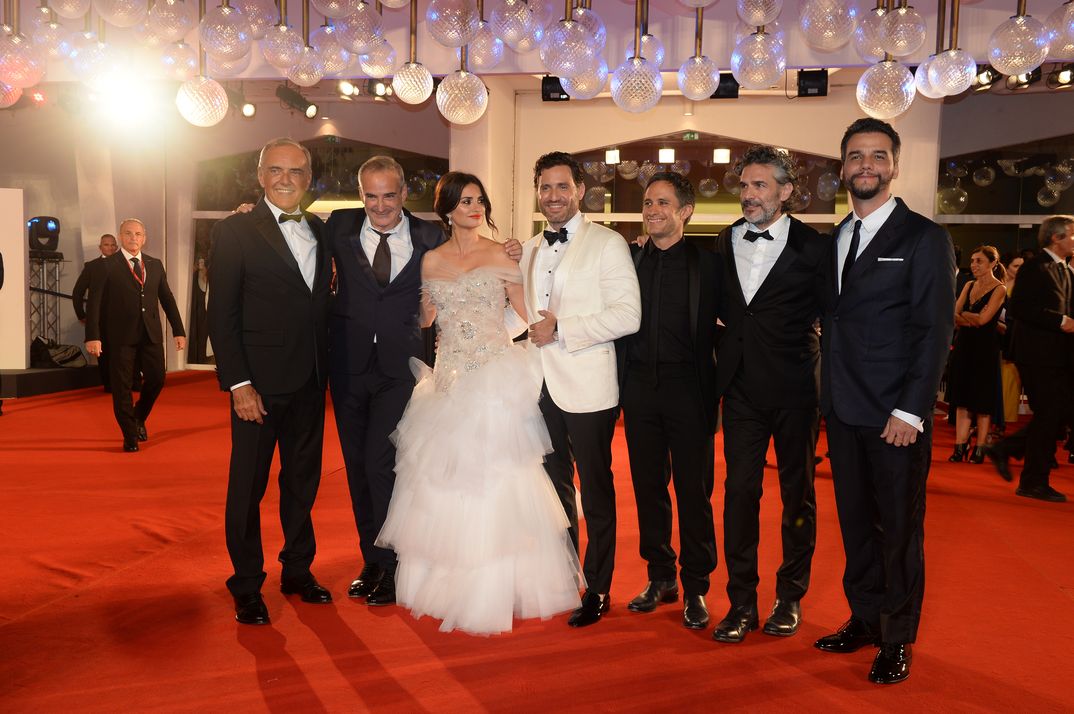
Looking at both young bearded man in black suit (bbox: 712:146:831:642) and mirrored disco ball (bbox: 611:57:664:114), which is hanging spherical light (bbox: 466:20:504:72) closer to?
mirrored disco ball (bbox: 611:57:664:114)

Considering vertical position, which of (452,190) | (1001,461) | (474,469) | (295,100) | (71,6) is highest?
(295,100)

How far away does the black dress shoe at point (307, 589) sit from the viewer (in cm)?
360

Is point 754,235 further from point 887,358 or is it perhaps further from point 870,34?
point 870,34

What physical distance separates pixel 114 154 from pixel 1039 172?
12.1 m

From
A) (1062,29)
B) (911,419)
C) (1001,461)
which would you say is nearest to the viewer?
(911,419)

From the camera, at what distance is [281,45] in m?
5.52

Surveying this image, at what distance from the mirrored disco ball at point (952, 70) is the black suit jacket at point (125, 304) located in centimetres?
571

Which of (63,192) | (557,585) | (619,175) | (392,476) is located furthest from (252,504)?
(63,192)

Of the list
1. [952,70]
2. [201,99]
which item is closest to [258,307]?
[201,99]

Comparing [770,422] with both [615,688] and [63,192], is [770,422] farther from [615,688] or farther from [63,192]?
[63,192]

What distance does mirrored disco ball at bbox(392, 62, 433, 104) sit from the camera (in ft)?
18.6

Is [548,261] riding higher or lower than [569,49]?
lower

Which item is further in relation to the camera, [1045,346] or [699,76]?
[699,76]

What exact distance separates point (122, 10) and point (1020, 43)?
5.07m
